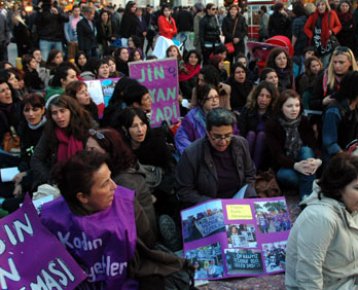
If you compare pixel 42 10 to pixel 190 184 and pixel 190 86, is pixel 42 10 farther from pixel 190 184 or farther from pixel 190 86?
pixel 190 184

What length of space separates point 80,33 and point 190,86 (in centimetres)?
424

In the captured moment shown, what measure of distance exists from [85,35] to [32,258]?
8.92 m

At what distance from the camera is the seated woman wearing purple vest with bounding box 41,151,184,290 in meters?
2.69

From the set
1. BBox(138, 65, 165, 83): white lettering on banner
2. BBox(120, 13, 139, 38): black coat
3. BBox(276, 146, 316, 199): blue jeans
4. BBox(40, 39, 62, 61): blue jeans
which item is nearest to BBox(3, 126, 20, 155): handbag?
BBox(138, 65, 165, 83): white lettering on banner

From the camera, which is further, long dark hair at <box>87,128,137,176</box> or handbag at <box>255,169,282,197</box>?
handbag at <box>255,169,282,197</box>

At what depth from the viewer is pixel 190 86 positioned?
7.89m

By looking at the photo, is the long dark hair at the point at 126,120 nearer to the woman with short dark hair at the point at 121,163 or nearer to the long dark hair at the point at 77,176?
the woman with short dark hair at the point at 121,163

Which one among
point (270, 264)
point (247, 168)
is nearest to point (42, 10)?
point (247, 168)

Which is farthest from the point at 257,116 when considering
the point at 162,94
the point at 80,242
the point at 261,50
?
the point at 80,242

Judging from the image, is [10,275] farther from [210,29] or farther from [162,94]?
[210,29]

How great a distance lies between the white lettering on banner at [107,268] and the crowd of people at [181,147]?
0.15 ft

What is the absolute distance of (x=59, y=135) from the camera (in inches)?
186

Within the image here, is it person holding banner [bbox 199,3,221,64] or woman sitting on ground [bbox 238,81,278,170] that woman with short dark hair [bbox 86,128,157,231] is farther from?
person holding banner [bbox 199,3,221,64]

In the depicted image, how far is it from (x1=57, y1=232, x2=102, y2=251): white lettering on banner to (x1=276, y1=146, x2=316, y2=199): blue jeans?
107 inches
